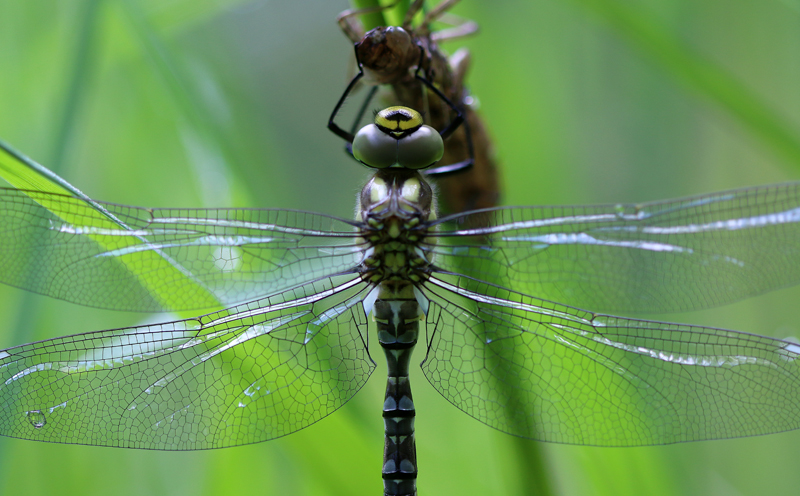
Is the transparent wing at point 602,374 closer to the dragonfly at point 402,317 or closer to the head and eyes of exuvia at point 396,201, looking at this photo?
the dragonfly at point 402,317

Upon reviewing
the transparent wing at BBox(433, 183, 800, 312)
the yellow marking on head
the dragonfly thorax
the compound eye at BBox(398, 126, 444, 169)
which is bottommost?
the transparent wing at BBox(433, 183, 800, 312)

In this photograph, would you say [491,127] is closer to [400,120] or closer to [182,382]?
[400,120]

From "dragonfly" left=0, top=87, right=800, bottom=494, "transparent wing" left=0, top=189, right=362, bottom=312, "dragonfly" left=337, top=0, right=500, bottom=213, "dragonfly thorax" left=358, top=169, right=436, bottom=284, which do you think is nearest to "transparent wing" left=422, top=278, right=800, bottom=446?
"dragonfly" left=0, top=87, right=800, bottom=494

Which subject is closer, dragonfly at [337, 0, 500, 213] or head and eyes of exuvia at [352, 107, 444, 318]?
dragonfly at [337, 0, 500, 213]

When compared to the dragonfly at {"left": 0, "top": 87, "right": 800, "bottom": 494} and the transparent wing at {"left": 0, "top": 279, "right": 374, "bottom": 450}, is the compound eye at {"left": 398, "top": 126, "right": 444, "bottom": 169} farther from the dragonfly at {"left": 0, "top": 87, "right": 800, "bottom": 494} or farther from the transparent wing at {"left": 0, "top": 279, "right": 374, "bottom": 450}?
the transparent wing at {"left": 0, "top": 279, "right": 374, "bottom": 450}

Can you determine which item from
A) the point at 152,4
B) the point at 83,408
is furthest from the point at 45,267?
the point at 152,4

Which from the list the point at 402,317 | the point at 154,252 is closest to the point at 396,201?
the point at 402,317

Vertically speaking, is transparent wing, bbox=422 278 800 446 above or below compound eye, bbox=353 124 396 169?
below
